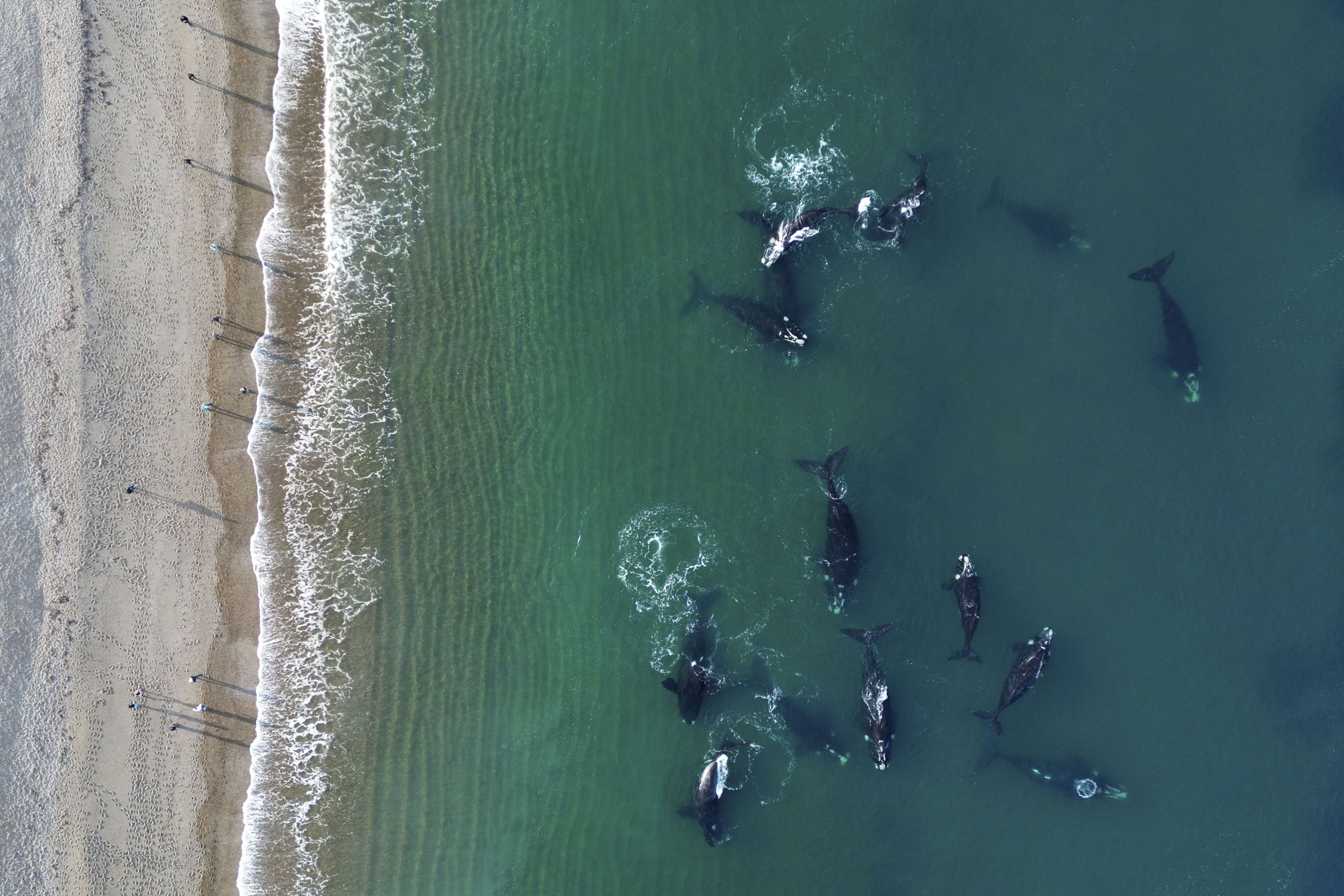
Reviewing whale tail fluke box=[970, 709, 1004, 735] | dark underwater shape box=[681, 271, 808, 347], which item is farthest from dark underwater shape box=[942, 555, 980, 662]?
dark underwater shape box=[681, 271, 808, 347]

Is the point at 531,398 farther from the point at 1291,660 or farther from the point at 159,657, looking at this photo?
the point at 1291,660

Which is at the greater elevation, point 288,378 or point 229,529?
point 288,378

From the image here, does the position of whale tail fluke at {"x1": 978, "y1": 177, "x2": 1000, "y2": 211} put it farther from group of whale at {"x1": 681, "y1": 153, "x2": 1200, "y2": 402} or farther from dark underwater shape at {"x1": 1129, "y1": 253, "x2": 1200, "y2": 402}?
dark underwater shape at {"x1": 1129, "y1": 253, "x2": 1200, "y2": 402}

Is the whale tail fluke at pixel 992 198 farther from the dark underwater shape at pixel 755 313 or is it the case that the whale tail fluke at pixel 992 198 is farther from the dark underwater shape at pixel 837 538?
the dark underwater shape at pixel 837 538

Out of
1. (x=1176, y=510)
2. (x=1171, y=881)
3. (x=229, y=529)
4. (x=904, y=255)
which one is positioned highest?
(x=904, y=255)

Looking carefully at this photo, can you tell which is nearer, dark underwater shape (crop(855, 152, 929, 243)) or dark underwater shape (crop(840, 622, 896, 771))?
dark underwater shape (crop(840, 622, 896, 771))

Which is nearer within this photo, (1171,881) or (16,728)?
(16,728)

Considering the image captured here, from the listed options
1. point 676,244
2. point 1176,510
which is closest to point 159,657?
point 676,244
